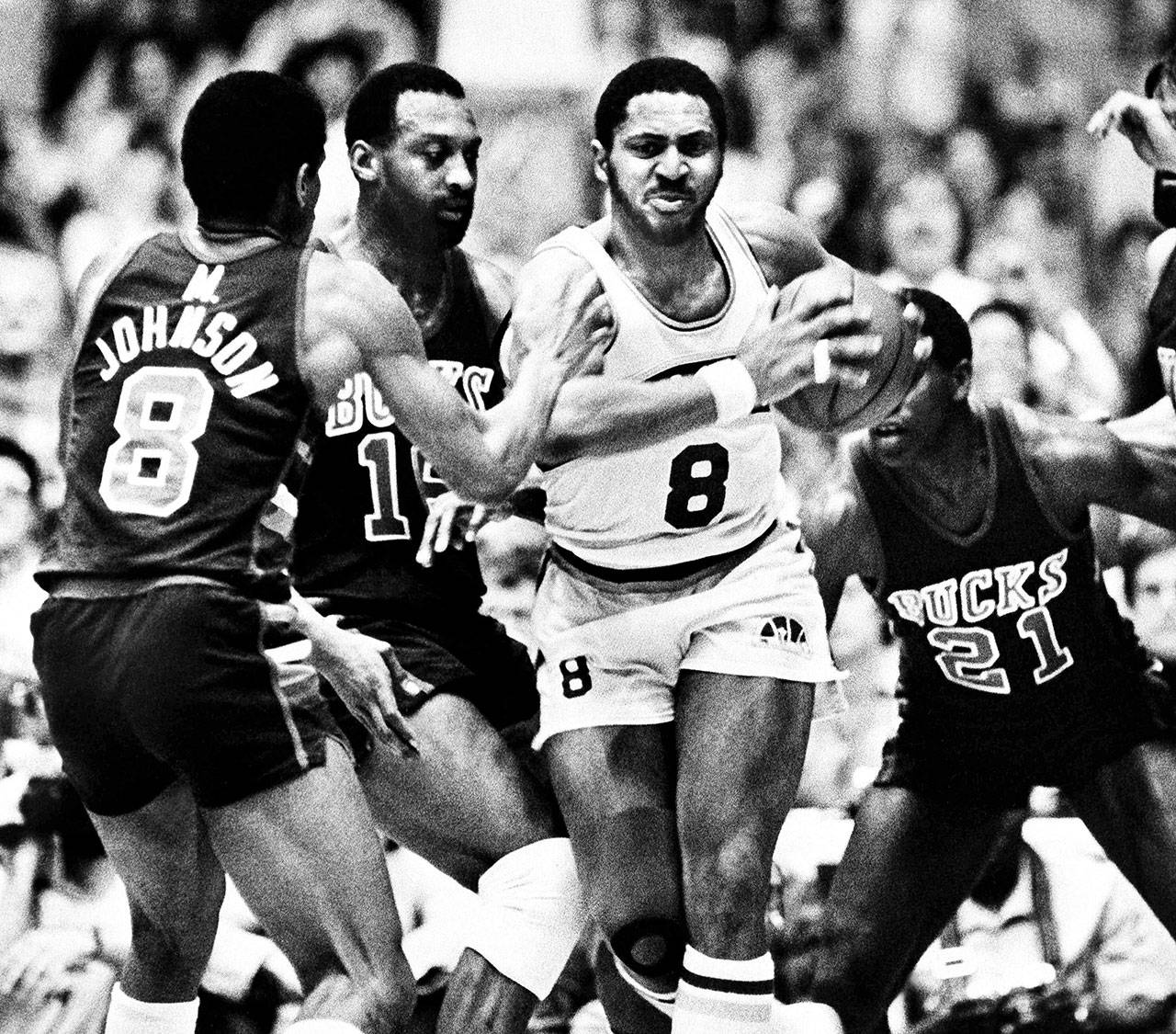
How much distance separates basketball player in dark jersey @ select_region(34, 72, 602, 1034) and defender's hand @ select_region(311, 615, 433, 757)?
0.66ft

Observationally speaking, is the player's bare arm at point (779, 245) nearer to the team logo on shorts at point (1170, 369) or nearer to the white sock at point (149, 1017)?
the team logo on shorts at point (1170, 369)

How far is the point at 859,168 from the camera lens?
790cm

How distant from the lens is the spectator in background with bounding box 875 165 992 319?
7.56 meters

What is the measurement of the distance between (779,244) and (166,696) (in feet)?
5.92

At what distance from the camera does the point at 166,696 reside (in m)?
3.60

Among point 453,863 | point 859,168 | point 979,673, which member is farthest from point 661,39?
point 453,863

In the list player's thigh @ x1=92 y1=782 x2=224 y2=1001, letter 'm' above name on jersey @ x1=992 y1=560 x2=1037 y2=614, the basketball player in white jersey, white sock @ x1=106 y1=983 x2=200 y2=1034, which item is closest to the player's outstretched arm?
the basketball player in white jersey

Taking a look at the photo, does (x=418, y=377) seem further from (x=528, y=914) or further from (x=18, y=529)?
(x=18, y=529)

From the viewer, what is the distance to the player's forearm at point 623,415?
164 inches

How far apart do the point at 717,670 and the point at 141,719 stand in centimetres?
128

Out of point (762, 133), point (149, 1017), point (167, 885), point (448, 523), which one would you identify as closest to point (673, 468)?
point (448, 523)

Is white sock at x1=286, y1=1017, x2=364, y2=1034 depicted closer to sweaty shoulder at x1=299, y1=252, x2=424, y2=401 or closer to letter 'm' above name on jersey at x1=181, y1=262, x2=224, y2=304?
sweaty shoulder at x1=299, y1=252, x2=424, y2=401

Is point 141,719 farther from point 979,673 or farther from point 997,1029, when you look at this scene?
point 997,1029

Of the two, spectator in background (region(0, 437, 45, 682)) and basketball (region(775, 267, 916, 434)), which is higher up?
basketball (region(775, 267, 916, 434))
